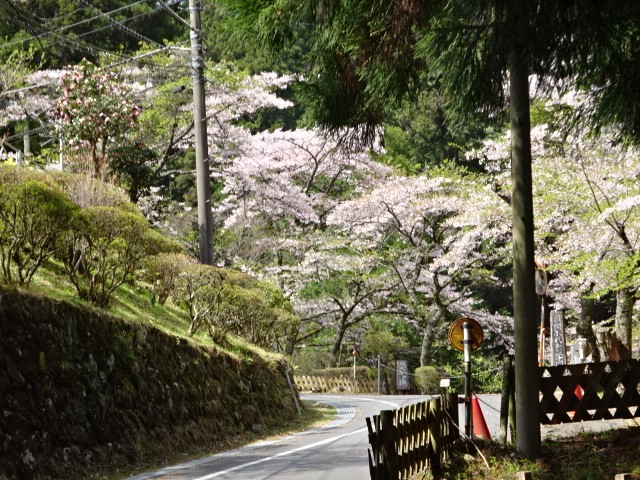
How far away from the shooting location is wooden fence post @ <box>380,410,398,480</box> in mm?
7449

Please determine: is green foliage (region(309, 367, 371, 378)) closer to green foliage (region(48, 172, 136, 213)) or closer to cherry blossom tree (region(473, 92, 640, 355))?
cherry blossom tree (region(473, 92, 640, 355))

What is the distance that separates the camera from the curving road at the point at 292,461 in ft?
33.9

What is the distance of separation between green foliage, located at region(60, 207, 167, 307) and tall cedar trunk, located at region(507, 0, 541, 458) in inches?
259

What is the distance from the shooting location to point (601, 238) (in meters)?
19.9

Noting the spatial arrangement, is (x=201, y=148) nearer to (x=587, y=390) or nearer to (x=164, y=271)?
(x=164, y=271)

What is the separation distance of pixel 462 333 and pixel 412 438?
9.51 ft

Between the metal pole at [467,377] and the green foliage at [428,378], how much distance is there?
2214cm

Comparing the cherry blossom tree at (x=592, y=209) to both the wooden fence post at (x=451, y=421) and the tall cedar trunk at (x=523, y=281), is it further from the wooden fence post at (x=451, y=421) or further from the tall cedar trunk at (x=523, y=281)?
the tall cedar trunk at (x=523, y=281)

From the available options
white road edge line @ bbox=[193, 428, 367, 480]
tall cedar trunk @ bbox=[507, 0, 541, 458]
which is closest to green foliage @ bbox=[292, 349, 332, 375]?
white road edge line @ bbox=[193, 428, 367, 480]

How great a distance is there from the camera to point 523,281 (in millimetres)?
8219

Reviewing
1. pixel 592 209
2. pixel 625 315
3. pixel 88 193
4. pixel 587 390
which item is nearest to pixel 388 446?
pixel 587 390

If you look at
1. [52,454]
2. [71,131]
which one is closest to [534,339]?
[52,454]

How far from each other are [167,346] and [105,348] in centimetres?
213

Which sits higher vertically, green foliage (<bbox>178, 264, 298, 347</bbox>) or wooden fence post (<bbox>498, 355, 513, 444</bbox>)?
green foliage (<bbox>178, 264, 298, 347</bbox>)
